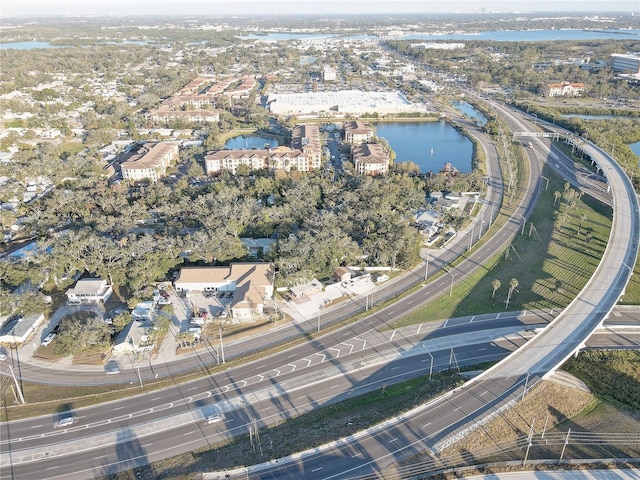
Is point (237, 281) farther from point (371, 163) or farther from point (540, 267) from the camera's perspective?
point (371, 163)

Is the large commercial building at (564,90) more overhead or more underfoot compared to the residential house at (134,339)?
more overhead

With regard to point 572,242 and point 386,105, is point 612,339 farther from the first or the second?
point 386,105

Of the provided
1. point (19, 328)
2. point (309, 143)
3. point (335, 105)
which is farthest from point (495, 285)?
point (335, 105)

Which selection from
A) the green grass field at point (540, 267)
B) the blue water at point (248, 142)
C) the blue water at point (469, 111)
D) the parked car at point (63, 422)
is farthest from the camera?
the blue water at point (469, 111)

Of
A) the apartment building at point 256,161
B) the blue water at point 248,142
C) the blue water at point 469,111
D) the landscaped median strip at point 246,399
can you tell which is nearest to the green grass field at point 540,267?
the landscaped median strip at point 246,399

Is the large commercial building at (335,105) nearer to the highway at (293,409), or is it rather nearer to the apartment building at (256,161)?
the apartment building at (256,161)

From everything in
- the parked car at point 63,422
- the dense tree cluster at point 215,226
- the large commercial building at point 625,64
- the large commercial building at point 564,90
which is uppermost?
the large commercial building at point 625,64
